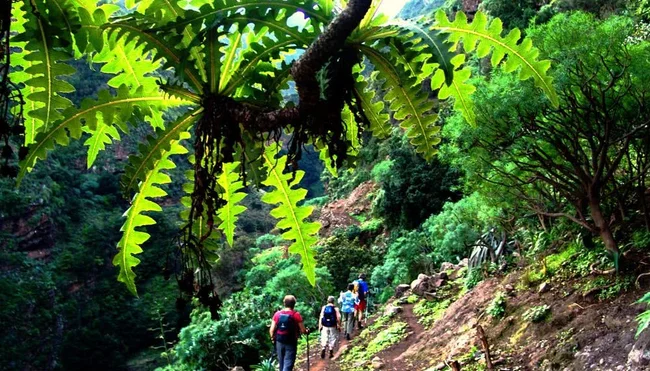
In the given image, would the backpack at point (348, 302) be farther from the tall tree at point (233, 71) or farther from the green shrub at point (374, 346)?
the tall tree at point (233, 71)

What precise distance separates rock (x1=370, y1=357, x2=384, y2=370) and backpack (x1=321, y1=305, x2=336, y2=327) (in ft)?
2.82

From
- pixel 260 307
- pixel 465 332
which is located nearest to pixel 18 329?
pixel 260 307

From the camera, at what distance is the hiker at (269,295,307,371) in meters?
5.61

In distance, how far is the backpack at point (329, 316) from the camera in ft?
26.5

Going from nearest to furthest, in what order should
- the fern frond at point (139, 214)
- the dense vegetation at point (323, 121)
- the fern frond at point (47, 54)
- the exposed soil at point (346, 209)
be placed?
the fern frond at point (47, 54)
the dense vegetation at point (323, 121)
the fern frond at point (139, 214)
the exposed soil at point (346, 209)

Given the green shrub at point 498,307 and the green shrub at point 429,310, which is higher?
the green shrub at point 498,307

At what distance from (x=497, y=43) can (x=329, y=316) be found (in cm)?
698

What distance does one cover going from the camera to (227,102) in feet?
5.36

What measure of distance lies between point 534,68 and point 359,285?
28.9 ft

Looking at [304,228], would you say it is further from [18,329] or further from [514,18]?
[18,329]

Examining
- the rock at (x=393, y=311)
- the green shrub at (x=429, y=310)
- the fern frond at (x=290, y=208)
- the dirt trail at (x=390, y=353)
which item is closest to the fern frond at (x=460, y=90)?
the fern frond at (x=290, y=208)

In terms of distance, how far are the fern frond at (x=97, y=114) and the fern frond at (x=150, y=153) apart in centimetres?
11

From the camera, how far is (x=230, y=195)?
2250 mm

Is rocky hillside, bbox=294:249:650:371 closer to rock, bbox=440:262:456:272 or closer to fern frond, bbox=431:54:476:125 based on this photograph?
rock, bbox=440:262:456:272
